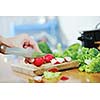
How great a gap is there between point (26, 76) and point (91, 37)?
1.28 feet

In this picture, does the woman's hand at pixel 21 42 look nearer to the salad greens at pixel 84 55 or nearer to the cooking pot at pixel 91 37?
the salad greens at pixel 84 55

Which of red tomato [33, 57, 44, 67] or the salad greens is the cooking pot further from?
red tomato [33, 57, 44, 67]

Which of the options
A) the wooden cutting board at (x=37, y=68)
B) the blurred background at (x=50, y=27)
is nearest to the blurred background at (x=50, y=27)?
the blurred background at (x=50, y=27)

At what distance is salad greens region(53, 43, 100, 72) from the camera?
145 cm

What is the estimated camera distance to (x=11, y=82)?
147 centimetres

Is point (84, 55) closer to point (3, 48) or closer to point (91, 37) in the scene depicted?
point (91, 37)

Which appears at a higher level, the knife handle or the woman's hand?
the woman's hand

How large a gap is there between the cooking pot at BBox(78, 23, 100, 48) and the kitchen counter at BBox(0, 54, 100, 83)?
0.50 feet

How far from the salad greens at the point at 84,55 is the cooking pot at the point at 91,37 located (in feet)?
0.09

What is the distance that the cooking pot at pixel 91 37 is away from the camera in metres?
1.48

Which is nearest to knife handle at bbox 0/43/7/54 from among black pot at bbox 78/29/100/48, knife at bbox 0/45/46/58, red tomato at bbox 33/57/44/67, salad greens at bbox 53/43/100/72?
knife at bbox 0/45/46/58

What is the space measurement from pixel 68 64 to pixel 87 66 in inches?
3.8

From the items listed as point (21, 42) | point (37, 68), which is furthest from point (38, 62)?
point (21, 42)

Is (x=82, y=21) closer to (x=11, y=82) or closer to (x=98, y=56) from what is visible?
(x=98, y=56)
